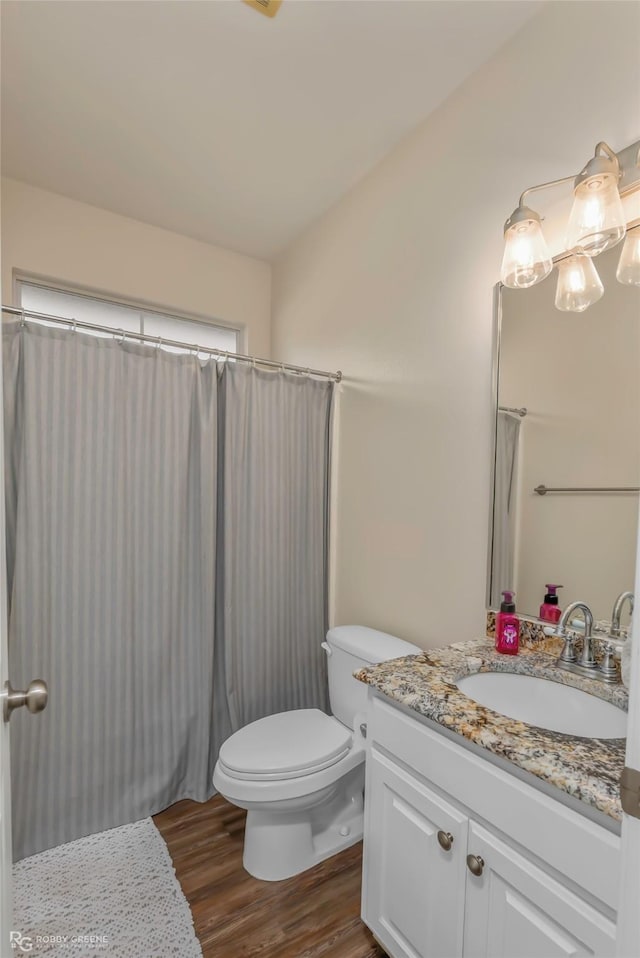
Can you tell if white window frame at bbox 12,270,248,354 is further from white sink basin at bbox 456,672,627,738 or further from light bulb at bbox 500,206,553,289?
white sink basin at bbox 456,672,627,738

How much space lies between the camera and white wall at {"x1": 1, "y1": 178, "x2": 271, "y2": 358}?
2.01m

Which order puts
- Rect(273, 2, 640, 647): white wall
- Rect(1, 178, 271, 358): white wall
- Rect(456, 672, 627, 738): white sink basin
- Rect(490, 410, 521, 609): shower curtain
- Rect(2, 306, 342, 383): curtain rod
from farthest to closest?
Rect(1, 178, 271, 358): white wall → Rect(2, 306, 342, 383): curtain rod → Rect(490, 410, 521, 609): shower curtain → Rect(273, 2, 640, 647): white wall → Rect(456, 672, 627, 738): white sink basin

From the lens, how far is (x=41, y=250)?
6.69 ft

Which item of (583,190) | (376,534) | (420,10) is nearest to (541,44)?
(420,10)

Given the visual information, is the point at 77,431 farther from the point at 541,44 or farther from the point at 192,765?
the point at 541,44

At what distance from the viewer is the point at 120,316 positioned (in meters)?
2.30

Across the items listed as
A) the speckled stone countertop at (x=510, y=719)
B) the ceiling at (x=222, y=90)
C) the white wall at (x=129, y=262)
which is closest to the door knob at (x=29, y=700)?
the speckled stone countertop at (x=510, y=719)

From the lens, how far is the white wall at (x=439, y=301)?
1246 mm

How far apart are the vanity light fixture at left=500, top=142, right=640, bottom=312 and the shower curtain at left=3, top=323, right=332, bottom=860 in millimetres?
1083

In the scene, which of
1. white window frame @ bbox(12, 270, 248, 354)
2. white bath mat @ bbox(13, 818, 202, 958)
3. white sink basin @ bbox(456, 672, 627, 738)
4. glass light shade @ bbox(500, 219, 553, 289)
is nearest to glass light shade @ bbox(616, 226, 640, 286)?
glass light shade @ bbox(500, 219, 553, 289)

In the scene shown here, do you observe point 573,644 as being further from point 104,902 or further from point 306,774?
point 104,902

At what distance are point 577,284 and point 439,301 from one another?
50cm

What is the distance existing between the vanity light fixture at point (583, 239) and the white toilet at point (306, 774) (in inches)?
48.0

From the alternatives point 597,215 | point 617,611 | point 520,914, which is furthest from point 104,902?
point 597,215
